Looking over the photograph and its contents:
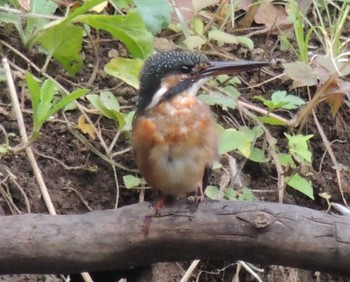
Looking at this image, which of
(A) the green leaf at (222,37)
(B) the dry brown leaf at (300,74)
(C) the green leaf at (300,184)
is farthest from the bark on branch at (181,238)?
(A) the green leaf at (222,37)

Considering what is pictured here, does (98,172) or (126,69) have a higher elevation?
(126,69)

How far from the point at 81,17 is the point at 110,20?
0.40 ft

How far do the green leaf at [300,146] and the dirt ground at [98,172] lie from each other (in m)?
0.21

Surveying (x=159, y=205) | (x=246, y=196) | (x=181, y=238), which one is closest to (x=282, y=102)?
(x=246, y=196)

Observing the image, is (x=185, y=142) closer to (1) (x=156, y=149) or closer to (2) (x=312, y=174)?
(1) (x=156, y=149)

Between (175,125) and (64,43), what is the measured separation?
113 cm

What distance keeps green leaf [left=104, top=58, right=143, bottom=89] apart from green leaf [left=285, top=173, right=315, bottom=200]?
0.74m

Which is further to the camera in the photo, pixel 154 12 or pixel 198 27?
pixel 198 27

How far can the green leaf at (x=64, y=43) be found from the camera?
3.64 meters

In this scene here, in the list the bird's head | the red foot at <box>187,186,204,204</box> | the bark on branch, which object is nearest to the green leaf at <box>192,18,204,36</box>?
the bird's head

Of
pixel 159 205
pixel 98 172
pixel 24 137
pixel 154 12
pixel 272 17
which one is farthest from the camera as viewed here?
pixel 272 17

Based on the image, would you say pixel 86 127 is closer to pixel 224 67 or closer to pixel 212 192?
pixel 212 192

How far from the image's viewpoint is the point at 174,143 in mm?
2723

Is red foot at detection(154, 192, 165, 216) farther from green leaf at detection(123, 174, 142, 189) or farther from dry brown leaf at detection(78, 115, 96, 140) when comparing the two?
dry brown leaf at detection(78, 115, 96, 140)
